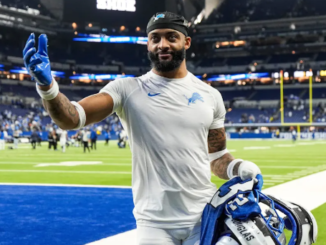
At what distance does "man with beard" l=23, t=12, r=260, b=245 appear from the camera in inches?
115

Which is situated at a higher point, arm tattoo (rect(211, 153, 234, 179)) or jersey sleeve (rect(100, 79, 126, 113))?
jersey sleeve (rect(100, 79, 126, 113))

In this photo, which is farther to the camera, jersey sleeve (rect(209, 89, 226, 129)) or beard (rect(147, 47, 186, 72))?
jersey sleeve (rect(209, 89, 226, 129))

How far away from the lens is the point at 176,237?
293cm

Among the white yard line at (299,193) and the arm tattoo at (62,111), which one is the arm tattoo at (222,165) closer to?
the arm tattoo at (62,111)

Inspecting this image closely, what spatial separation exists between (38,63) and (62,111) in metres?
0.32

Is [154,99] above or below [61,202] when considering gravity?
above

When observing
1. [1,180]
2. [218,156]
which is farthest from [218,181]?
[218,156]

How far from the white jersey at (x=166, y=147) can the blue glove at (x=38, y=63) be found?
0.58m

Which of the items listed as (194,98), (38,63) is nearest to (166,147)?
(194,98)

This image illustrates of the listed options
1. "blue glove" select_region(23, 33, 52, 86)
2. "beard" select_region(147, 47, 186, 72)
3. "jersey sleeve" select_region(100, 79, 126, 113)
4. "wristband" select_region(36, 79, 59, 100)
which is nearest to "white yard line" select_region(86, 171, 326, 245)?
"jersey sleeve" select_region(100, 79, 126, 113)

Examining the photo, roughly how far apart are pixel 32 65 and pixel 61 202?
6.19 metres

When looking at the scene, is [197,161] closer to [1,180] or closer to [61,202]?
[61,202]

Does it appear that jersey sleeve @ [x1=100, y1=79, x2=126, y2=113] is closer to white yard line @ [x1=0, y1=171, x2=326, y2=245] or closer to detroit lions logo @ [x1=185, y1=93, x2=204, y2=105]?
detroit lions logo @ [x1=185, y1=93, x2=204, y2=105]

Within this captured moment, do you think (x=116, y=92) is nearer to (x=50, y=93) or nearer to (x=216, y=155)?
(x=50, y=93)
